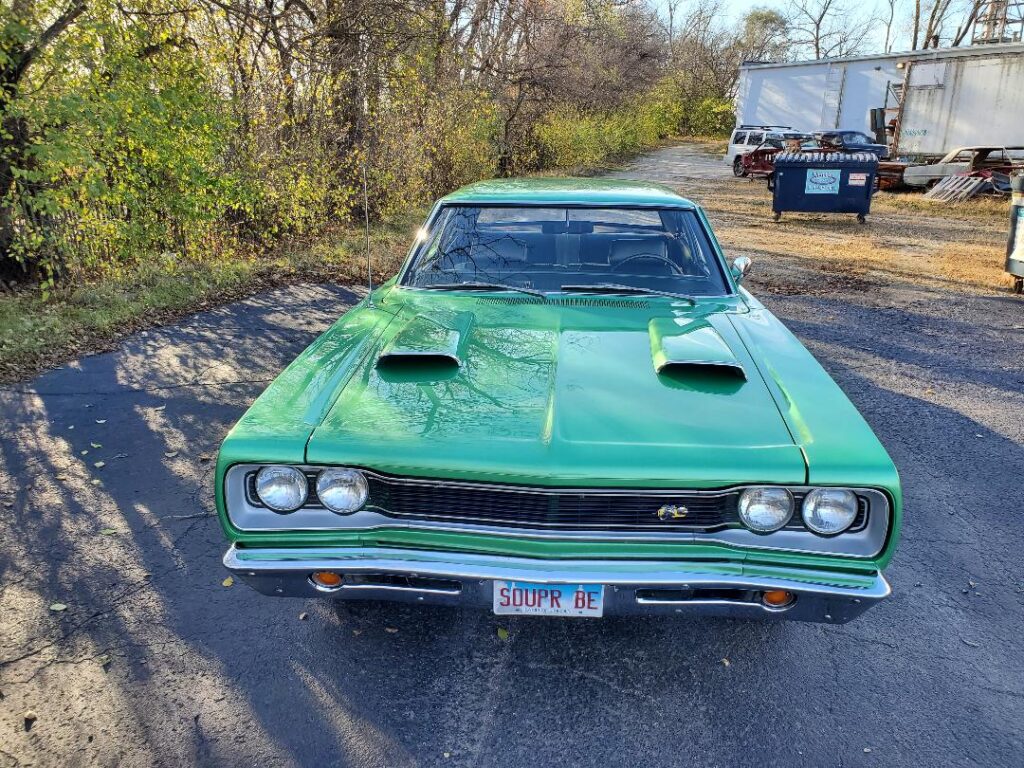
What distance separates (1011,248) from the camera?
8.52m

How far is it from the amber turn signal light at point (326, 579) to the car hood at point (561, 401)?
384 mm

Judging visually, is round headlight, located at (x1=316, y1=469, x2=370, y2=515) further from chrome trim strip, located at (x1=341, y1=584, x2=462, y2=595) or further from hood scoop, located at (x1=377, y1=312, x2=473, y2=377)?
hood scoop, located at (x1=377, y1=312, x2=473, y2=377)

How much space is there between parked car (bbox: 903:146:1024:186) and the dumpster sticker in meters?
6.30

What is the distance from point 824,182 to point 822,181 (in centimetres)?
5

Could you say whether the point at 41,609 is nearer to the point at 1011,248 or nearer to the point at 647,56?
the point at 1011,248

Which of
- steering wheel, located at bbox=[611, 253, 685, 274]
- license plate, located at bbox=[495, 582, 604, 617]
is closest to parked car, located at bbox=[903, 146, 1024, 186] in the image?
steering wheel, located at bbox=[611, 253, 685, 274]

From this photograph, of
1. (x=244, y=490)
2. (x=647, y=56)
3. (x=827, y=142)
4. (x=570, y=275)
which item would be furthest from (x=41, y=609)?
(x=647, y=56)

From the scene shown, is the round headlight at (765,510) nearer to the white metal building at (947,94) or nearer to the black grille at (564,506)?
the black grille at (564,506)

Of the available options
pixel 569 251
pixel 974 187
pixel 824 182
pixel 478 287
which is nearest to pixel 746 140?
pixel 974 187

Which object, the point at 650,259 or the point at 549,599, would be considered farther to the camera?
the point at 650,259

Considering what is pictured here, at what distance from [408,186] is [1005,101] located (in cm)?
1471

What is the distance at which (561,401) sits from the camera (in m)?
2.49

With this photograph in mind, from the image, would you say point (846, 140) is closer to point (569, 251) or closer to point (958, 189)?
point (958, 189)

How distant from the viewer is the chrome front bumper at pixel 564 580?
85.7 inches
